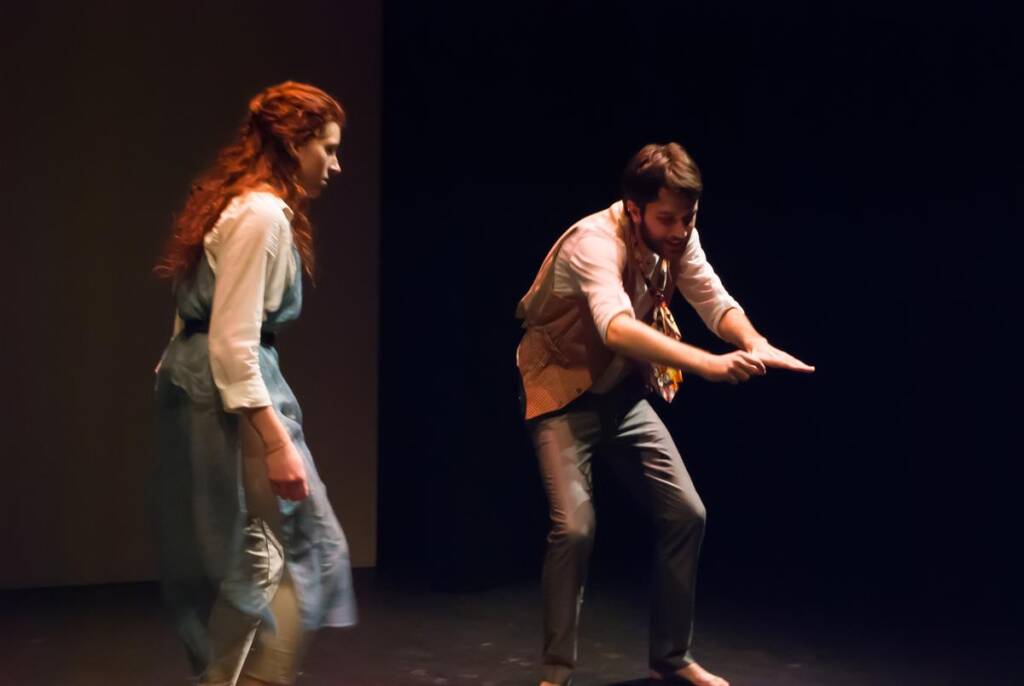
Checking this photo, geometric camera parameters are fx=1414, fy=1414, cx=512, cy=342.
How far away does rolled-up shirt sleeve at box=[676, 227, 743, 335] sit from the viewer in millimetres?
3156

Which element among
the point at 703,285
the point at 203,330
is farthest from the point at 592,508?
the point at 203,330

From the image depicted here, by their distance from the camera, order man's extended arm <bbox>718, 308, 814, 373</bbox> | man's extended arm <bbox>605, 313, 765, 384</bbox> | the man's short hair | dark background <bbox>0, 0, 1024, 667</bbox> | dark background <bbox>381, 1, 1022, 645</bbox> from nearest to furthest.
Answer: man's extended arm <bbox>605, 313, 765, 384</bbox>
man's extended arm <bbox>718, 308, 814, 373</bbox>
the man's short hair
dark background <bbox>0, 0, 1024, 667</bbox>
dark background <bbox>381, 1, 1022, 645</bbox>

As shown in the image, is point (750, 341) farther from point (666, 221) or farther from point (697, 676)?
point (697, 676)

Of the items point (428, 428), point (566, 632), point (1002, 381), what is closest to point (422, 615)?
point (428, 428)

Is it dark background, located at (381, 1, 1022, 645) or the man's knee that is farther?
dark background, located at (381, 1, 1022, 645)

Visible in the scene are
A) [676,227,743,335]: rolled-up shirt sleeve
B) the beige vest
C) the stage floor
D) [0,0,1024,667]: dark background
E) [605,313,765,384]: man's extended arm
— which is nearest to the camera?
[605,313,765,384]: man's extended arm

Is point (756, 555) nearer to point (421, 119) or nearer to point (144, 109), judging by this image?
point (421, 119)

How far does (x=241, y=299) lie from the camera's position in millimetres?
2324

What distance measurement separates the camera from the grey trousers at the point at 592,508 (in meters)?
3.03

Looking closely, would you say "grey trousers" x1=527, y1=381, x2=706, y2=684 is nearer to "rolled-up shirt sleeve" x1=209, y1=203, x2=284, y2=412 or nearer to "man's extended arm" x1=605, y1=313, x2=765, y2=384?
"man's extended arm" x1=605, y1=313, x2=765, y2=384

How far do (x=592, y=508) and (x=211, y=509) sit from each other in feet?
3.03

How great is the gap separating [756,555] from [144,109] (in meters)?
2.40

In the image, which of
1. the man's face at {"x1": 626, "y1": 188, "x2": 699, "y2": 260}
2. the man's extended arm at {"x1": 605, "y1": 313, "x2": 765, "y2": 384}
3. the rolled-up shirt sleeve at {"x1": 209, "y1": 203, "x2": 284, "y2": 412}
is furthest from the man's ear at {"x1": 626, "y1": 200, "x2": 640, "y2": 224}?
the rolled-up shirt sleeve at {"x1": 209, "y1": 203, "x2": 284, "y2": 412}

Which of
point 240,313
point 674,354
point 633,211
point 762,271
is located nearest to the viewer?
point 240,313
